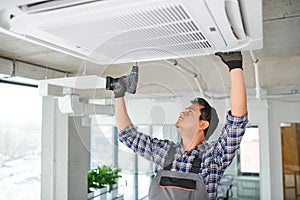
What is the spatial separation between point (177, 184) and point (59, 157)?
256cm

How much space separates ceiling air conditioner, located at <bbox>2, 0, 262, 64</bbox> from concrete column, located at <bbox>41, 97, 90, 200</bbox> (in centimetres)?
277

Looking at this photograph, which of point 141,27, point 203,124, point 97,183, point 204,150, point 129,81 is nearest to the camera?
point 141,27

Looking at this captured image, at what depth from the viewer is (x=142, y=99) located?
824 mm

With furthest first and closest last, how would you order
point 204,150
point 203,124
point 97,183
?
point 97,183
point 204,150
point 203,124

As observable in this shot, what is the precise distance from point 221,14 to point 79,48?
1.03 feet

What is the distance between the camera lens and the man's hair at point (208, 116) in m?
0.83

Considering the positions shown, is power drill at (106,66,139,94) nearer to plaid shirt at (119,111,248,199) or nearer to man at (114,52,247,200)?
man at (114,52,247,200)

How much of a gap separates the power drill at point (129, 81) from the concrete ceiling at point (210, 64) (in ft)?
0.05

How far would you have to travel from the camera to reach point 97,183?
3.90m

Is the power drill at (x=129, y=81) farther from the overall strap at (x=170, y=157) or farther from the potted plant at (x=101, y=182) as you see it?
the potted plant at (x=101, y=182)

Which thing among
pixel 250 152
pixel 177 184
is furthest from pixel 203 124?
pixel 250 152

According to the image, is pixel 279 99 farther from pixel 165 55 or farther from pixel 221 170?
pixel 165 55

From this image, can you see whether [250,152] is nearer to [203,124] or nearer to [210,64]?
[203,124]

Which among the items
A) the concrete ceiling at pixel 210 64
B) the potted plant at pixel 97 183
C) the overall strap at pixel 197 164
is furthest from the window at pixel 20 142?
the overall strap at pixel 197 164
